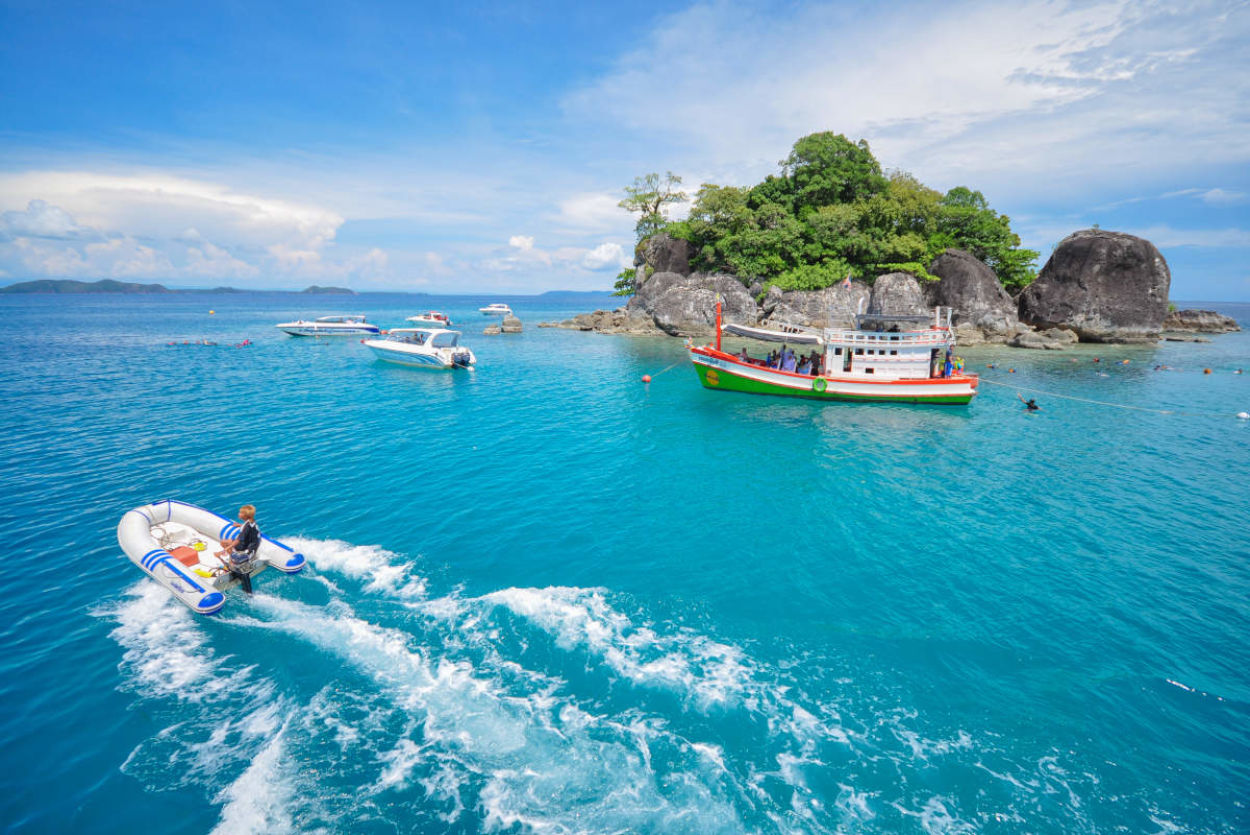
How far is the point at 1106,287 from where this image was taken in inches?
2317

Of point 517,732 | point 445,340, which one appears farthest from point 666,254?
point 517,732

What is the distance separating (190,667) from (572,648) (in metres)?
8.64

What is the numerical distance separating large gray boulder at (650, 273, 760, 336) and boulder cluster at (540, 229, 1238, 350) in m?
0.13

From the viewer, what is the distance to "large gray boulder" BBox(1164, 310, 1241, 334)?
7550 centimetres

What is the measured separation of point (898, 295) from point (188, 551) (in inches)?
2547

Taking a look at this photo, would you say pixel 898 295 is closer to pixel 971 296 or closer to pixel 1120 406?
pixel 971 296

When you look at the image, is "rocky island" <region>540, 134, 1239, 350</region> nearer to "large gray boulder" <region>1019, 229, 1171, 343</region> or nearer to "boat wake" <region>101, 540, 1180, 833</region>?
"large gray boulder" <region>1019, 229, 1171, 343</region>

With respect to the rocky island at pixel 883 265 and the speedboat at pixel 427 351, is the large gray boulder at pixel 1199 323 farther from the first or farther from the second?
the speedboat at pixel 427 351

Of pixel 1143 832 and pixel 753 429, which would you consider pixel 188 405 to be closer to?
pixel 753 429

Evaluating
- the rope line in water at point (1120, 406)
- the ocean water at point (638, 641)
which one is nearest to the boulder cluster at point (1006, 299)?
the rope line in water at point (1120, 406)

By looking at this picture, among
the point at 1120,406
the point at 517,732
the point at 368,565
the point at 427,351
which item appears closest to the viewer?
the point at 517,732

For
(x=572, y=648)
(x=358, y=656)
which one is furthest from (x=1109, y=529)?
(x=358, y=656)

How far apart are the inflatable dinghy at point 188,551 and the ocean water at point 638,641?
805 mm

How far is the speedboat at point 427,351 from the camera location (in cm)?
4784
